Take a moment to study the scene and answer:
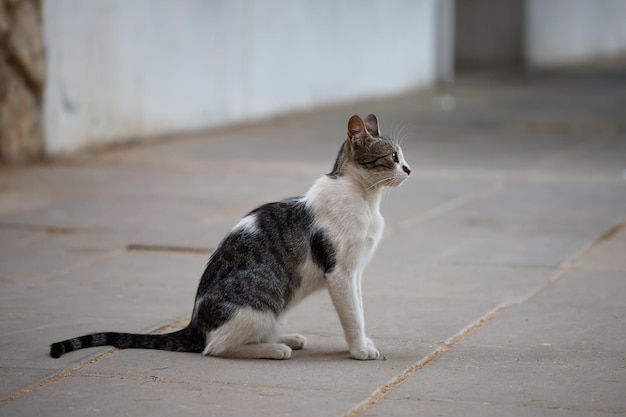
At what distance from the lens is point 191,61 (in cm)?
1573

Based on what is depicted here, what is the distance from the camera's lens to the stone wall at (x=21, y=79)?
12.4 meters

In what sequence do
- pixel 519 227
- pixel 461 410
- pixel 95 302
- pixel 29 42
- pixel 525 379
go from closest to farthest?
pixel 461 410, pixel 525 379, pixel 95 302, pixel 519 227, pixel 29 42

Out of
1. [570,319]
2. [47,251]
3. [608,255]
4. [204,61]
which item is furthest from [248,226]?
[204,61]

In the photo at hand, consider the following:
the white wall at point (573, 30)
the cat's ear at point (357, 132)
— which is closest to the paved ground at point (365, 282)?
the cat's ear at point (357, 132)

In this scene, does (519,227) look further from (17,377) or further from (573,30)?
(573,30)

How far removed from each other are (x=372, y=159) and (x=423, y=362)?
1.01m

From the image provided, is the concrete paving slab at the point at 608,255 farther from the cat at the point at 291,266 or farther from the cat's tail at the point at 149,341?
the cat's tail at the point at 149,341

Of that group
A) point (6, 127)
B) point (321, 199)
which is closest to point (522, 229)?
point (321, 199)

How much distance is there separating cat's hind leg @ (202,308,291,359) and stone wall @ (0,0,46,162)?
7.71m

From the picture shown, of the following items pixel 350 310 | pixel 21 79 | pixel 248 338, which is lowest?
pixel 248 338

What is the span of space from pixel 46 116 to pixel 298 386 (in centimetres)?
871

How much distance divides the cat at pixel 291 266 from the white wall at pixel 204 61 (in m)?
7.92

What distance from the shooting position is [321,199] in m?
5.59

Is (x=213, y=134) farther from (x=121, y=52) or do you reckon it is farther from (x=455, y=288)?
(x=455, y=288)
